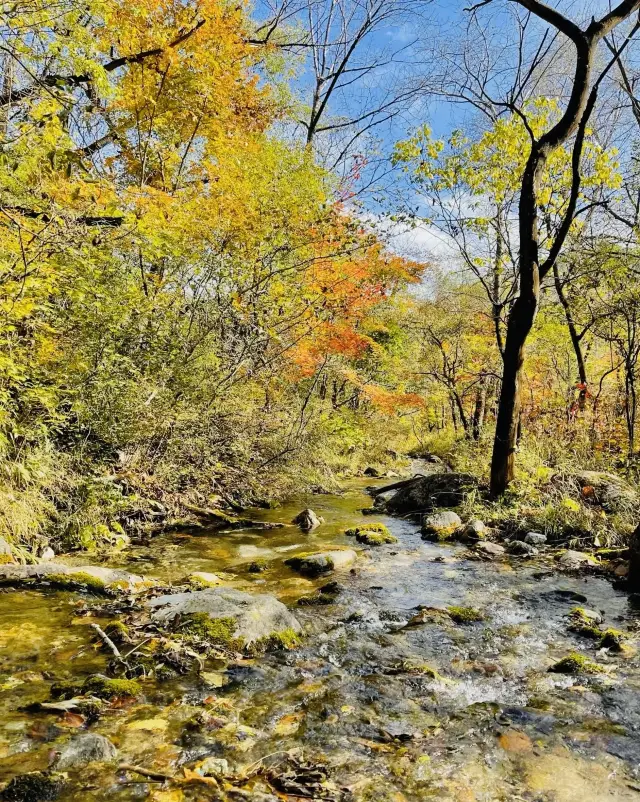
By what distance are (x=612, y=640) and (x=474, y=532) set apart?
3864 mm

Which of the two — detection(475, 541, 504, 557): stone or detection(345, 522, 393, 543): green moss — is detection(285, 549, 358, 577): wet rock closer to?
detection(345, 522, 393, 543): green moss

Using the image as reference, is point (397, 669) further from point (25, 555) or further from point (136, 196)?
point (136, 196)

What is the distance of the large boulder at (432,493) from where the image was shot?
9.68 m

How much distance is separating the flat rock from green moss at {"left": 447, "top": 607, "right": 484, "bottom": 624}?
3057 mm

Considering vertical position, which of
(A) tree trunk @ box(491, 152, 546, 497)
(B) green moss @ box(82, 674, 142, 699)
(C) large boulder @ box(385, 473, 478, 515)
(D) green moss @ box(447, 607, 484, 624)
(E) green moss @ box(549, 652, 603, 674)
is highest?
(A) tree trunk @ box(491, 152, 546, 497)

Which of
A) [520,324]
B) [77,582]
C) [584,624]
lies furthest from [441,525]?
[77,582]

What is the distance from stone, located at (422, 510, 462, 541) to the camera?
8.01 meters

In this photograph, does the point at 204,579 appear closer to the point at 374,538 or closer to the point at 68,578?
the point at 68,578

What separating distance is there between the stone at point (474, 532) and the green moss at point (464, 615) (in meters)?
3.08

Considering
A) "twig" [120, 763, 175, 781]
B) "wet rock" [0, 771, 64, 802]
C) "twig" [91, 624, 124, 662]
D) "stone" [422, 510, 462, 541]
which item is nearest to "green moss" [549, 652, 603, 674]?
"twig" [120, 763, 175, 781]

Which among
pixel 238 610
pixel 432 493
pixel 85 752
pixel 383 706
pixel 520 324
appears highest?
pixel 520 324

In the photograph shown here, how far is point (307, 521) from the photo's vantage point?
8641 millimetres

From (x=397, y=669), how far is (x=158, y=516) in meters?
5.31

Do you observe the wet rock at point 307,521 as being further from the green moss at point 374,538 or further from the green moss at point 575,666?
the green moss at point 575,666
